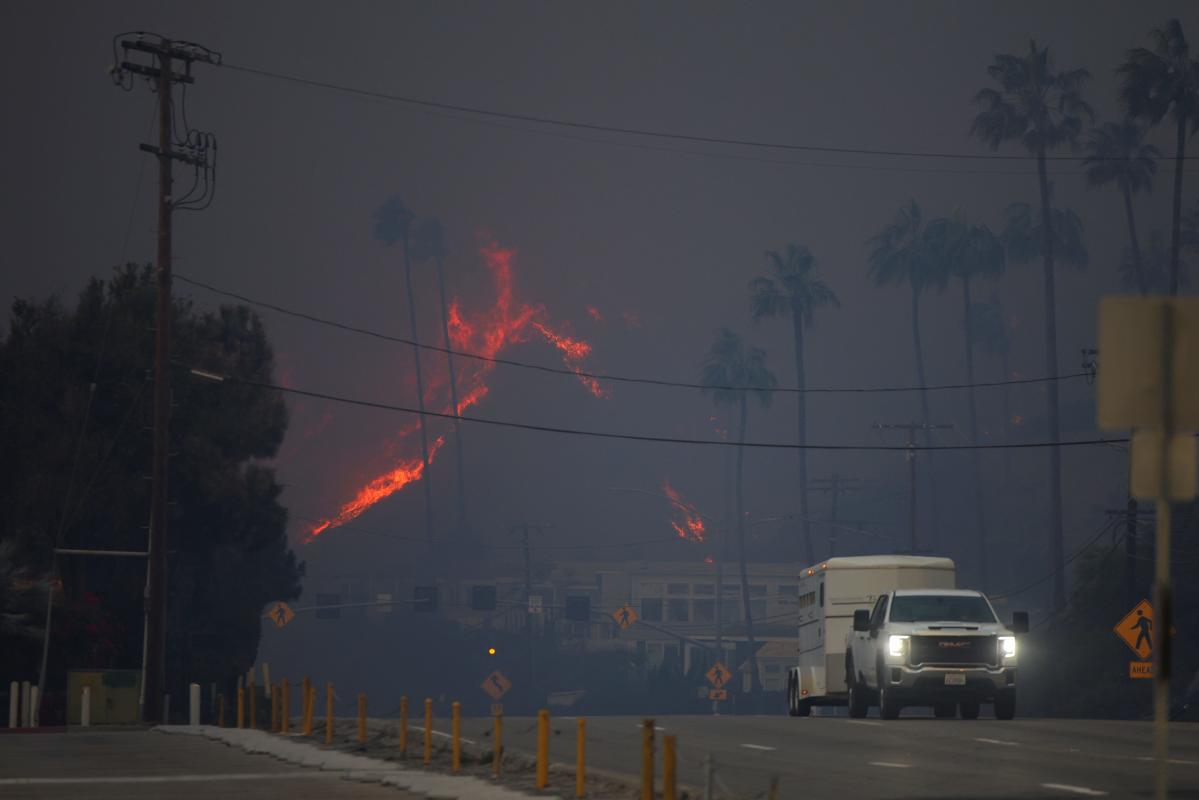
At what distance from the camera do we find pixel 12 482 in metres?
62.4

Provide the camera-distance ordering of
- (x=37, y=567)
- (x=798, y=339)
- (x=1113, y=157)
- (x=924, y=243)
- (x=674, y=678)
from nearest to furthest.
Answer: (x=37, y=567)
(x=674, y=678)
(x=1113, y=157)
(x=798, y=339)
(x=924, y=243)

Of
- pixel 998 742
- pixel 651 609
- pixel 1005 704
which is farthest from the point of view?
pixel 651 609

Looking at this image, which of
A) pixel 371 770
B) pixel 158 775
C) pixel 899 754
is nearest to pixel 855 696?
pixel 899 754

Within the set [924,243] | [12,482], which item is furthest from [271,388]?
[924,243]

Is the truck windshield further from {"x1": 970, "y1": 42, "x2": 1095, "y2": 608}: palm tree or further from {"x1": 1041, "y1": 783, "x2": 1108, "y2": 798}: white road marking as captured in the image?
{"x1": 970, "y1": 42, "x2": 1095, "y2": 608}: palm tree

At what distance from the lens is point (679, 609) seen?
481ft

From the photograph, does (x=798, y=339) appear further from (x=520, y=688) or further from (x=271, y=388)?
(x=271, y=388)

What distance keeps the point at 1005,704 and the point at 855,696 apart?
2.96 m

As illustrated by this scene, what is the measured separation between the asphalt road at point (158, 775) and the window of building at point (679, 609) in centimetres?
11825

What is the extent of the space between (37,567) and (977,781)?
46719 millimetres

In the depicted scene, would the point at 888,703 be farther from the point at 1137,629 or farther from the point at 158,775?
the point at 1137,629

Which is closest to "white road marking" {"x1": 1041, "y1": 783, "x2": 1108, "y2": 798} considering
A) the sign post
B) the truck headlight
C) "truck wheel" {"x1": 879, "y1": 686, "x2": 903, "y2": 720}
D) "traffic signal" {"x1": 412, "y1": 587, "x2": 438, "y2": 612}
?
the sign post

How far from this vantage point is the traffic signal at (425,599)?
10419cm

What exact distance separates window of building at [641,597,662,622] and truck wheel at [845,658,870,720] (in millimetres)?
112163
